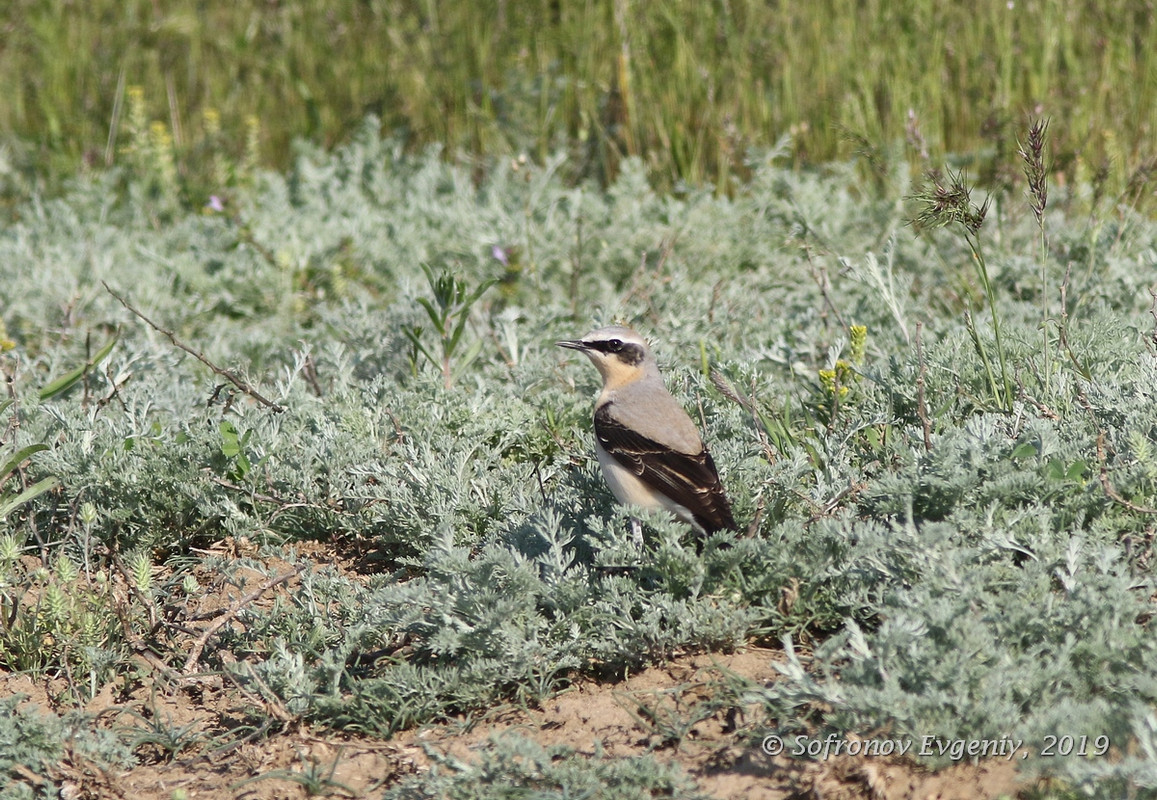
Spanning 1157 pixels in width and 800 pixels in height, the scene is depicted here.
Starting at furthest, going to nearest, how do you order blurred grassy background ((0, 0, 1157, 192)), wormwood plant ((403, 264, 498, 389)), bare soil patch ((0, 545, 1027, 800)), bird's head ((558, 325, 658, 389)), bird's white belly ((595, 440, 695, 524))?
1. blurred grassy background ((0, 0, 1157, 192))
2. wormwood plant ((403, 264, 498, 389))
3. bird's head ((558, 325, 658, 389))
4. bird's white belly ((595, 440, 695, 524))
5. bare soil patch ((0, 545, 1027, 800))

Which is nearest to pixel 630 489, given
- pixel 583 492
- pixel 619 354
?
pixel 583 492

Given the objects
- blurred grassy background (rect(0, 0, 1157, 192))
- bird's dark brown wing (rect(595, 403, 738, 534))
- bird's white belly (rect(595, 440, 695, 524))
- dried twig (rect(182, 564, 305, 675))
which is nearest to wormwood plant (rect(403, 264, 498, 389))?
bird's dark brown wing (rect(595, 403, 738, 534))

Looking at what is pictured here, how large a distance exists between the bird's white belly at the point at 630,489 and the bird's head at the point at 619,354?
647 mm

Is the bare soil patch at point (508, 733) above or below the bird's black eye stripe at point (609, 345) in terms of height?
below

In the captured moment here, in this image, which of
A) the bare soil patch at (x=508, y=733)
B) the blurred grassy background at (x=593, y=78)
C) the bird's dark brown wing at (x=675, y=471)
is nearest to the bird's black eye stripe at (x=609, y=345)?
the bird's dark brown wing at (x=675, y=471)

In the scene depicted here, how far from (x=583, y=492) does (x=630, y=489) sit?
38 cm

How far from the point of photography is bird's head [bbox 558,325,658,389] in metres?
5.20

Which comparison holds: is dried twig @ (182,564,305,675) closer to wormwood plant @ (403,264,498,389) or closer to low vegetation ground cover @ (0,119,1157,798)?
low vegetation ground cover @ (0,119,1157,798)

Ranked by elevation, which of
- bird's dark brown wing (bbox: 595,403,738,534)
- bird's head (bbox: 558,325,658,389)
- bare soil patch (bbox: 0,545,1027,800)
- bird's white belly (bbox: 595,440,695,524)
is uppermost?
bird's head (bbox: 558,325,658,389)

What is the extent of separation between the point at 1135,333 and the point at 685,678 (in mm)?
3158

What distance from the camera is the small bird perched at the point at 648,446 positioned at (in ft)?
14.1

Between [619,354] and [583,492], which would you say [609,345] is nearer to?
[619,354]

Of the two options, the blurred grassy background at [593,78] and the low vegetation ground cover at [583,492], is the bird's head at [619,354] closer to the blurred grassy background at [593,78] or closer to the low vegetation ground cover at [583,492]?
the low vegetation ground cover at [583,492]

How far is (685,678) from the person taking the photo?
3.95 meters
